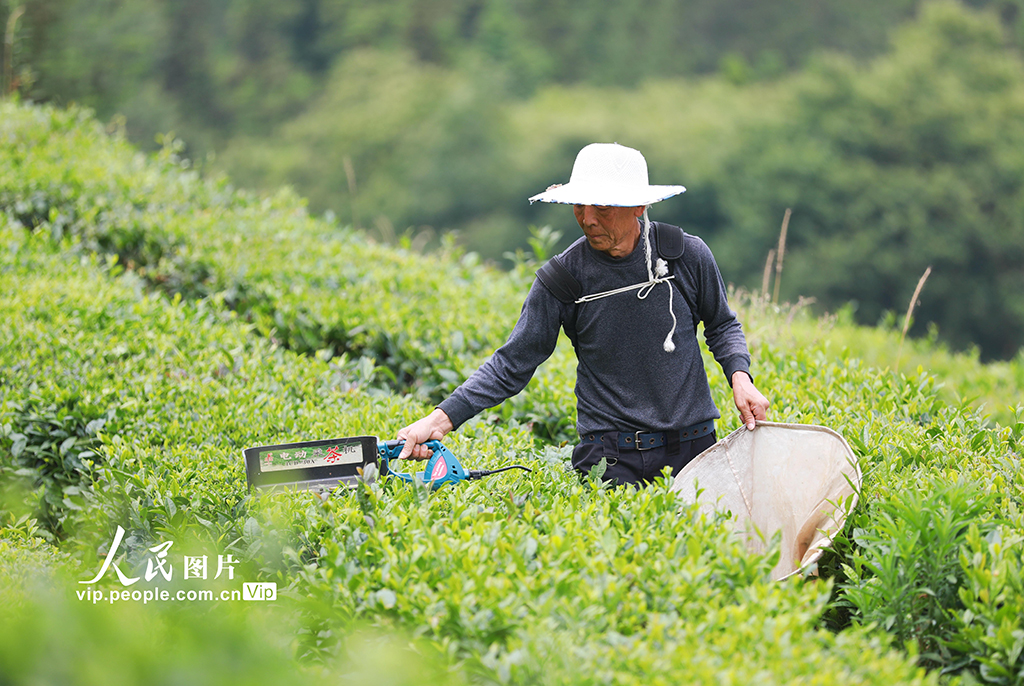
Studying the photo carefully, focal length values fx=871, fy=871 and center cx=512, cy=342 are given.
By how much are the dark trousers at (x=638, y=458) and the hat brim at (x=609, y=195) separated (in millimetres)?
884

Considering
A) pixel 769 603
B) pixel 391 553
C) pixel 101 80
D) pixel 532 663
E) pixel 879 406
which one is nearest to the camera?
pixel 532 663

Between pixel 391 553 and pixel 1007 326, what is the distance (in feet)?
116

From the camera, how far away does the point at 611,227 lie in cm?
317

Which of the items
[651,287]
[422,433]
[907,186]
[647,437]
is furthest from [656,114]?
[422,433]

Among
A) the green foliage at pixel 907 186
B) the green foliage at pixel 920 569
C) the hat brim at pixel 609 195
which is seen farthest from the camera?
the green foliage at pixel 907 186

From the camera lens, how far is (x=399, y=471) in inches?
134

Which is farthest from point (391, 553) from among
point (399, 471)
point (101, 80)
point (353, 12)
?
point (353, 12)

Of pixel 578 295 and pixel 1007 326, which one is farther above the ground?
pixel 578 295

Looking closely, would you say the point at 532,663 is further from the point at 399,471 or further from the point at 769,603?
the point at 399,471

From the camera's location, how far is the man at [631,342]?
322 cm

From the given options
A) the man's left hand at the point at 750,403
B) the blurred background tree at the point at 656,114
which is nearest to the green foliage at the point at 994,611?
the man's left hand at the point at 750,403

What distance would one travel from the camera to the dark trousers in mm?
3303

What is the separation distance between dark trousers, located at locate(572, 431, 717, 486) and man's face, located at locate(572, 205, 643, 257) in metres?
0.71

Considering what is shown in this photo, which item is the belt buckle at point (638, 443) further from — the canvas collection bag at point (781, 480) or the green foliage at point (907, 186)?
the green foliage at point (907, 186)
